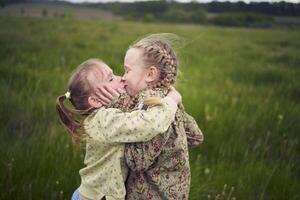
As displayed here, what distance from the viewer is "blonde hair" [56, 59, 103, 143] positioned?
6.97 ft

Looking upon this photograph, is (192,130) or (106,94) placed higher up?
(106,94)

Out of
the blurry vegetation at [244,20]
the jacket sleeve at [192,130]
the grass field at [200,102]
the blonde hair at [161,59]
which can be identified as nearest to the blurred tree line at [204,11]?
the blurry vegetation at [244,20]

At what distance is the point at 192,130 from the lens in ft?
7.44

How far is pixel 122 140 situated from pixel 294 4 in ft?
11.3

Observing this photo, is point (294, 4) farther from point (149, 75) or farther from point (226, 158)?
point (149, 75)

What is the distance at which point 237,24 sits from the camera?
5805 mm

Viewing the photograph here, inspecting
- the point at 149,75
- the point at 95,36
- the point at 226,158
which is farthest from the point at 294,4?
the point at 95,36

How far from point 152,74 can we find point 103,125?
0.29 m

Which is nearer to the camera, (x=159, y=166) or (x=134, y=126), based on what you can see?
(x=134, y=126)

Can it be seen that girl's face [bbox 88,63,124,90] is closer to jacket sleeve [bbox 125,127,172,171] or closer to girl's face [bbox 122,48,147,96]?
girl's face [bbox 122,48,147,96]

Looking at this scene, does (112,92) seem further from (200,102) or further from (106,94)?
(200,102)

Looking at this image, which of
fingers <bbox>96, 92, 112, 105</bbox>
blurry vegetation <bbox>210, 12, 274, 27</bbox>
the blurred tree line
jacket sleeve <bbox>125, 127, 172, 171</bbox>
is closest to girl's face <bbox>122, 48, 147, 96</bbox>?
fingers <bbox>96, 92, 112, 105</bbox>

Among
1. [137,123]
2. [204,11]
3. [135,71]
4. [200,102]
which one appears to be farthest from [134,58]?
[204,11]

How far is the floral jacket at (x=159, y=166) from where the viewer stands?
201 centimetres
